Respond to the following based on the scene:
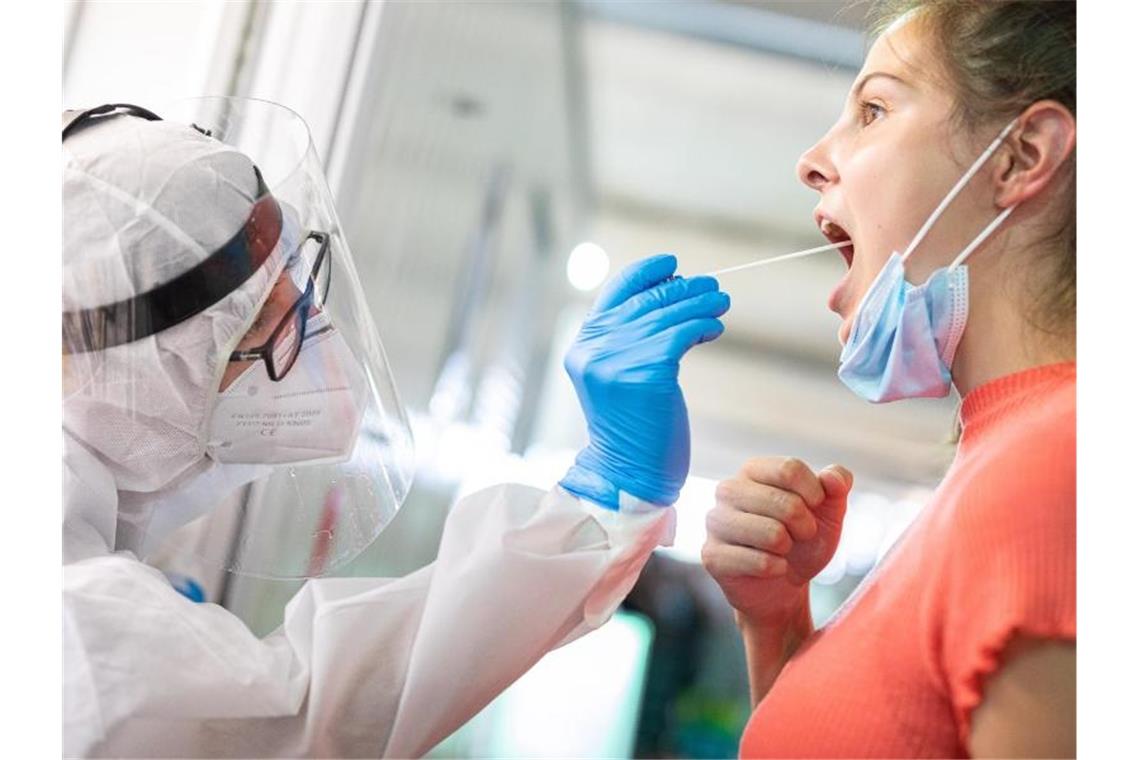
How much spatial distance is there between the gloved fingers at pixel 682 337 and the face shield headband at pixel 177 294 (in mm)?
406

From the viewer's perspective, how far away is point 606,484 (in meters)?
0.99

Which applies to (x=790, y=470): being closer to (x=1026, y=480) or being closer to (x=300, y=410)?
(x=1026, y=480)

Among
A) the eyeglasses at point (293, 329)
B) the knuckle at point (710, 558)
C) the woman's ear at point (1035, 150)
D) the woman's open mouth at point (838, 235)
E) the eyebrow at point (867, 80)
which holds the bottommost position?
the knuckle at point (710, 558)

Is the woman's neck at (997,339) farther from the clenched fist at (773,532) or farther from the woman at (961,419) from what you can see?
the clenched fist at (773,532)

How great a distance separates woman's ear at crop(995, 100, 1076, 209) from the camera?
888 millimetres

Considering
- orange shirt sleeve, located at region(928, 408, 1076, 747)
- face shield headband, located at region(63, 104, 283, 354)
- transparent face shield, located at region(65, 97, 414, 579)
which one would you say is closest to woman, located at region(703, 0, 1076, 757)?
orange shirt sleeve, located at region(928, 408, 1076, 747)

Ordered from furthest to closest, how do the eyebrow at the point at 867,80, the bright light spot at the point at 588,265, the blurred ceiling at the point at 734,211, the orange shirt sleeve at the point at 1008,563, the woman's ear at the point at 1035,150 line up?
the bright light spot at the point at 588,265
the blurred ceiling at the point at 734,211
the eyebrow at the point at 867,80
the woman's ear at the point at 1035,150
the orange shirt sleeve at the point at 1008,563

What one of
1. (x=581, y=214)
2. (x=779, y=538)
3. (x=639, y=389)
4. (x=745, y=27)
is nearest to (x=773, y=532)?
(x=779, y=538)

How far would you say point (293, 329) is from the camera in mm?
1104

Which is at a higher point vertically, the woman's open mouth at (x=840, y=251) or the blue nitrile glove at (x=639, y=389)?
the woman's open mouth at (x=840, y=251)

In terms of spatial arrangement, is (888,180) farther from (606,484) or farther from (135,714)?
(135,714)

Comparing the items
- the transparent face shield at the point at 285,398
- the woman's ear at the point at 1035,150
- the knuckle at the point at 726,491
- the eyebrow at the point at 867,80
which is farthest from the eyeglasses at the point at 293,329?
the woman's ear at the point at 1035,150

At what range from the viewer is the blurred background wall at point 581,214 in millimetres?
1393

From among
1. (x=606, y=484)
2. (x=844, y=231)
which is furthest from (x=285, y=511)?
(x=844, y=231)
